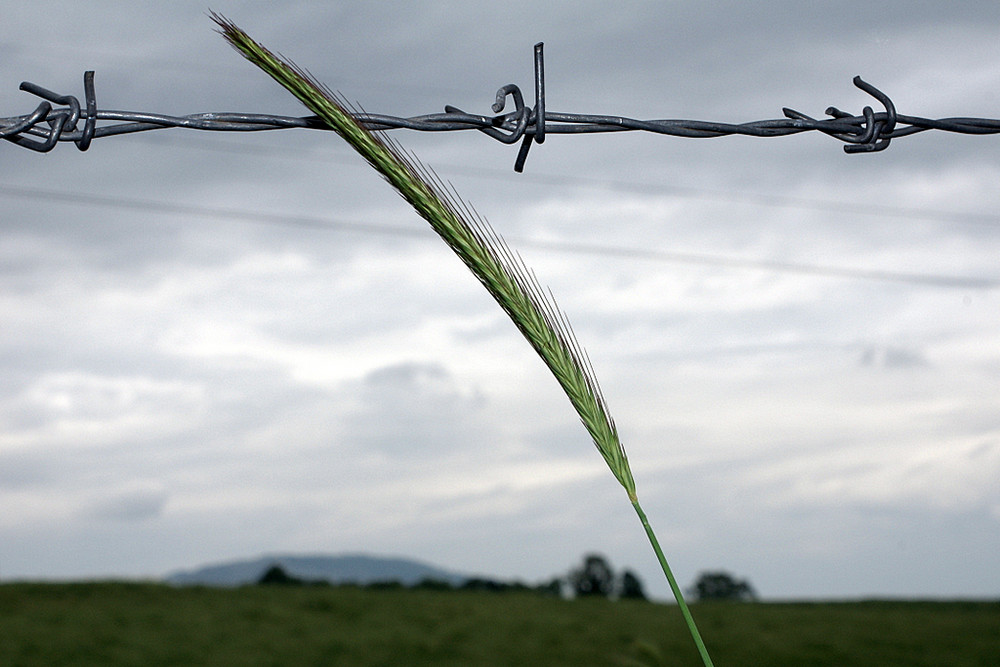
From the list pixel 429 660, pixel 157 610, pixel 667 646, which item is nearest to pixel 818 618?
pixel 667 646

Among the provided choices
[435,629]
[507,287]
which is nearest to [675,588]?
[507,287]

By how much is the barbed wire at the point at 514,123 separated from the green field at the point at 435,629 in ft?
11.1

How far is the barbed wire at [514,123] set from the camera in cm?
147

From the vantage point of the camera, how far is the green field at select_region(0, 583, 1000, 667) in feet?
15.8

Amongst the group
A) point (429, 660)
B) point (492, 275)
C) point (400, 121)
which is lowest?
point (429, 660)

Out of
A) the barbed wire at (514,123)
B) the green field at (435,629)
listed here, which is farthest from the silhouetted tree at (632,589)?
the barbed wire at (514,123)

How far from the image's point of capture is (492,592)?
249 inches

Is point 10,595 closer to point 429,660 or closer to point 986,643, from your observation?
point 429,660

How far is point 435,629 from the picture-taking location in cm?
533

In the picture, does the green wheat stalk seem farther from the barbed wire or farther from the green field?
the green field

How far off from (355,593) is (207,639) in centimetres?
129

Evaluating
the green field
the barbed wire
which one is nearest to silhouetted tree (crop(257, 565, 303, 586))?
the green field

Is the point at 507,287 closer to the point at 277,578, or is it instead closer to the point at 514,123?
the point at 514,123

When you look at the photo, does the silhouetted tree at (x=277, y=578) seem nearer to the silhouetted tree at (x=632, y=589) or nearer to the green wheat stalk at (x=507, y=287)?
the silhouetted tree at (x=632, y=589)
